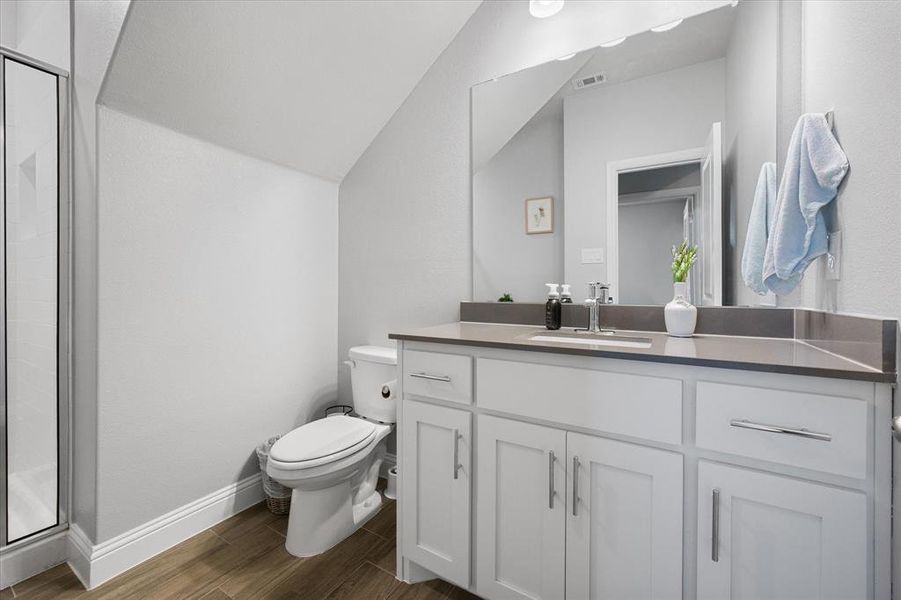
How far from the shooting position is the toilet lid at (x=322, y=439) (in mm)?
1576

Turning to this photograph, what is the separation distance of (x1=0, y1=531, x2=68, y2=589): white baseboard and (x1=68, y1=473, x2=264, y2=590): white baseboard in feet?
0.13

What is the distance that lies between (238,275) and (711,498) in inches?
78.9

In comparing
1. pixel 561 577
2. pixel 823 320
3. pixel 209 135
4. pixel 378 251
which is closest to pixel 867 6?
pixel 823 320

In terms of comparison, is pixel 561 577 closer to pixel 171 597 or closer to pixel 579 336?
pixel 579 336

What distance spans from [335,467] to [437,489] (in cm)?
47

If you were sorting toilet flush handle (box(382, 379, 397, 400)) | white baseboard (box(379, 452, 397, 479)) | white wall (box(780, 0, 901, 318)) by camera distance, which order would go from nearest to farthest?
white wall (box(780, 0, 901, 318)), toilet flush handle (box(382, 379, 397, 400)), white baseboard (box(379, 452, 397, 479))

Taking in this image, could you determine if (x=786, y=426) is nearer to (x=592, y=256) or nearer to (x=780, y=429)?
(x=780, y=429)

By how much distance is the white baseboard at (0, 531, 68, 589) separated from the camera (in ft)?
4.79

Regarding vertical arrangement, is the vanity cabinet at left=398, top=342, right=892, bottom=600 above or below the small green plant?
below

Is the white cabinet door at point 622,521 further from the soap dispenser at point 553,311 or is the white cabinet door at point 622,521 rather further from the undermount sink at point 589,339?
the soap dispenser at point 553,311

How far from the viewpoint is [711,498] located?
0.95 meters

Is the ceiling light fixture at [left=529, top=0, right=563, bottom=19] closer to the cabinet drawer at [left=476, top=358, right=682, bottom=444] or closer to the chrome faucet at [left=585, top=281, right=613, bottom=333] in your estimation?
the chrome faucet at [left=585, top=281, right=613, bottom=333]

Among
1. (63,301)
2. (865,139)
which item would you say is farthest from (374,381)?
(865,139)

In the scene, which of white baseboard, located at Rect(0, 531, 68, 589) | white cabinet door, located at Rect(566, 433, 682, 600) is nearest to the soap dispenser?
white cabinet door, located at Rect(566, 433, 682, 600)
